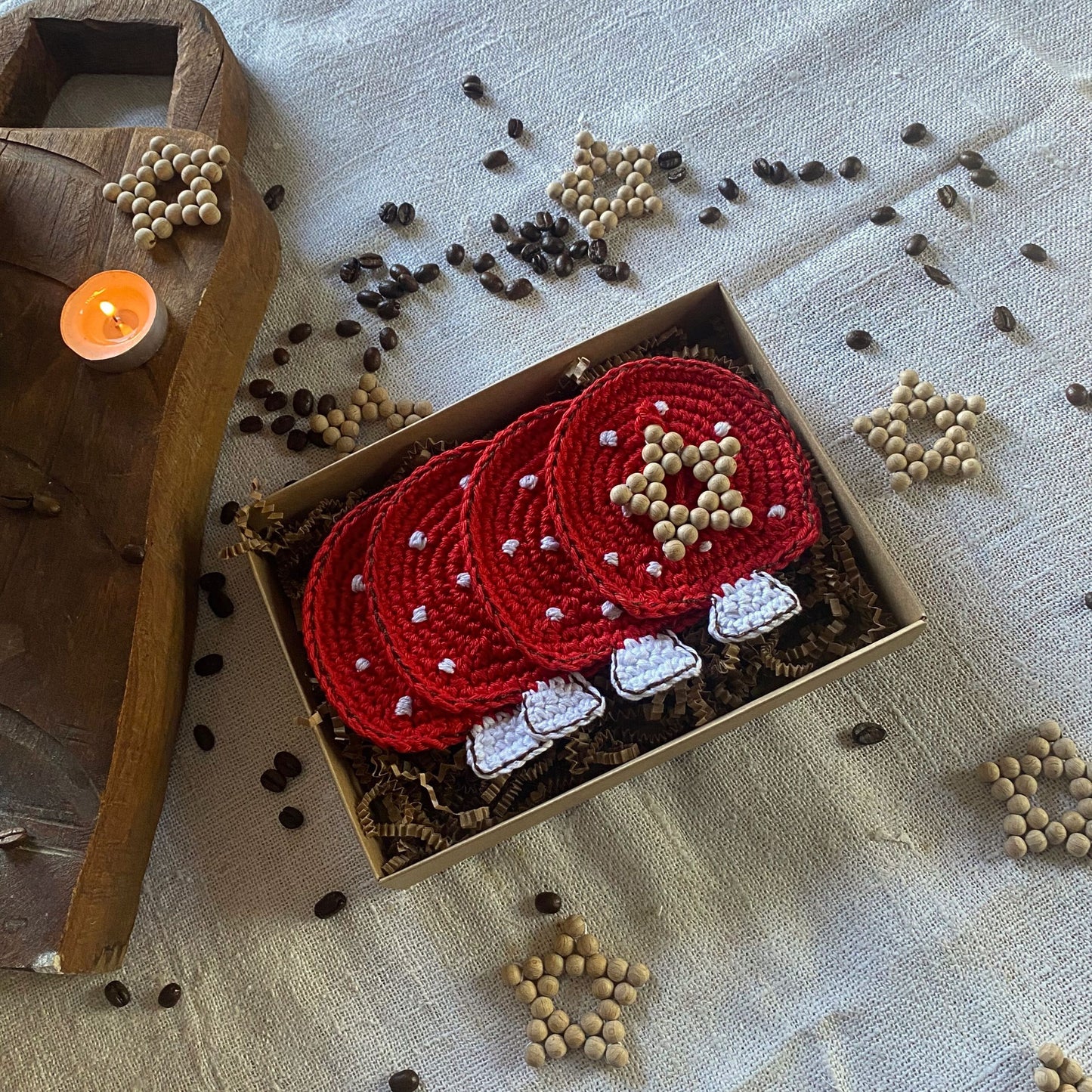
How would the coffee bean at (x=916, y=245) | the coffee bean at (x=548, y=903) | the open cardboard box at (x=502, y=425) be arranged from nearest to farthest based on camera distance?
the open cardboard box at (x=502, y=425)
the coffee bean at (x=548, y=903)
the coffee bean at (x=916, y=245)

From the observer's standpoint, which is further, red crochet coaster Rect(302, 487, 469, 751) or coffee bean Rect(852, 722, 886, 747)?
coffee bean Rect(852, 722, 886, 747)

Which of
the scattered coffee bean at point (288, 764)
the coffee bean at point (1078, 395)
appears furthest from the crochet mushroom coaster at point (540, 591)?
the coffee bean at point (1078, 395)

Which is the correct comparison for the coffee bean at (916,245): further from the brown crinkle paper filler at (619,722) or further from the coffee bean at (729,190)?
the brown crinkle paper filler at (619,722)

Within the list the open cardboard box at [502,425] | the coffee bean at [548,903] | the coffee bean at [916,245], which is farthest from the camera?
the coffee bean at [916,245]

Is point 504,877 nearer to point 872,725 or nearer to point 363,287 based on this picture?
point 872,725

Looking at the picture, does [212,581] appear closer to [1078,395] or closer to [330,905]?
[330,905]

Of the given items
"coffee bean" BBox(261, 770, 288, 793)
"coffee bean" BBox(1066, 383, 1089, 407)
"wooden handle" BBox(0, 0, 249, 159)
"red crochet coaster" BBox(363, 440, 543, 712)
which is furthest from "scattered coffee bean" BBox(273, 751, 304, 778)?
"coffee bean" BBox(1066, 383, 1089, 407)

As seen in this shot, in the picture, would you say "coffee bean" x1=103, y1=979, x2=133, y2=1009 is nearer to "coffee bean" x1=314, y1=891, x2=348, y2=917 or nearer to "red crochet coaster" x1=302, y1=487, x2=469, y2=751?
"coffee bean" x1=314, y1=891, x2=348, y2=917
